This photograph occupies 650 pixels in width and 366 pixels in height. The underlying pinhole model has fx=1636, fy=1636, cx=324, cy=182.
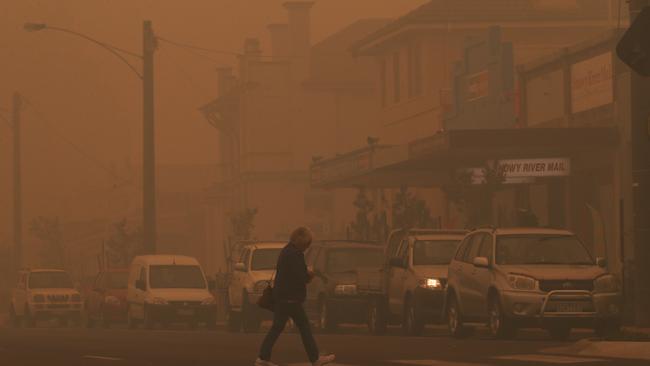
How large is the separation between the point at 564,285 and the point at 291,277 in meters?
7.66

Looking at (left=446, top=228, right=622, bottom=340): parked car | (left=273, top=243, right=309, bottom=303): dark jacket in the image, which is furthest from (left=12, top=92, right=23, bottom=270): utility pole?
(left=273, top=243, right=309, bottom=303): dark jacket

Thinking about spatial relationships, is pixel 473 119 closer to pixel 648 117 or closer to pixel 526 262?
pixel 526 262

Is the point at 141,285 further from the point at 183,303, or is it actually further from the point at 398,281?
the point at 398,281

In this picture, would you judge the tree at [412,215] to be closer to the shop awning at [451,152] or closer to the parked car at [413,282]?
the shop awning at [451,152]

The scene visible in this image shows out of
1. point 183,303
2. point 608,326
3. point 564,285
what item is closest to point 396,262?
point 564,285

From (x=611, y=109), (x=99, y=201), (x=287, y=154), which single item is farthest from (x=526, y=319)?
(x=99, y=201)

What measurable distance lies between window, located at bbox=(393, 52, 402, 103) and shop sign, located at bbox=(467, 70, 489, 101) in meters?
12.4

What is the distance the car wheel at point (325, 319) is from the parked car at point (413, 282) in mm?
1063

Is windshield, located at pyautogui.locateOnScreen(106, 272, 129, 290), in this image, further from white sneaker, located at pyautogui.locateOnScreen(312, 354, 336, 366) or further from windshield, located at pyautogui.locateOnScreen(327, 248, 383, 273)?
white sneaker, located at pyautogui.locateOnScreen(312, 354, 336, 366)

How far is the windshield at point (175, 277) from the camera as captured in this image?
40.9 meters

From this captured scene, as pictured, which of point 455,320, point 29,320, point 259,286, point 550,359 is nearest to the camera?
point 550,359

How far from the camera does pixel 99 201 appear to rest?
4801 inches

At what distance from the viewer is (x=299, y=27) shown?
83.4m

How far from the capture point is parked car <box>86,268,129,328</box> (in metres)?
45.2
